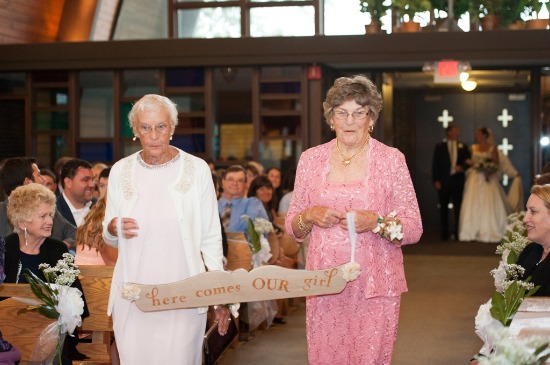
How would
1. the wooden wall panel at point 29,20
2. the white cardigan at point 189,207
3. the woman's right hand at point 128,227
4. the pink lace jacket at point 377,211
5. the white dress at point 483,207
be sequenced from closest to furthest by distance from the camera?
1. the pink lace jacket at point 377,211
2. the woman's right hand at point 128,227
3. the white cardigan at point 189,207
4. the wooden wall panel at point 29,20
5. the white dress at point 483,207

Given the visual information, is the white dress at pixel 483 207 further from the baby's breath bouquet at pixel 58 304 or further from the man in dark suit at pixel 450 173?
the baby's breath bouquet at pixel 58 304

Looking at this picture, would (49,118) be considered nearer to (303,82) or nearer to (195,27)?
(195,27)

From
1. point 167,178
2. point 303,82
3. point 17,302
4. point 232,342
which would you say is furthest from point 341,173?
point 303,82

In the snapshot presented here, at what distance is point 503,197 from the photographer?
58.8 ft

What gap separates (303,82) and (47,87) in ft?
13.1

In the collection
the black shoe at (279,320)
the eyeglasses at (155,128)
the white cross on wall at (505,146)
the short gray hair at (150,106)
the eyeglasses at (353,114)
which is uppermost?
the short gray hair at (150,106)

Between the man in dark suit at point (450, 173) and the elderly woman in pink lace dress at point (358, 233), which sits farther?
the man in dark suit at point (450, 173)

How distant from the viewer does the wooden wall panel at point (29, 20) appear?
50.6 ft

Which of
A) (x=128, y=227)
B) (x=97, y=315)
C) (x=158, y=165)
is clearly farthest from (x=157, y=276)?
(x=97, y=315)

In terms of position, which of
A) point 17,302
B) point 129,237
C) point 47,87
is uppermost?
point 47,87

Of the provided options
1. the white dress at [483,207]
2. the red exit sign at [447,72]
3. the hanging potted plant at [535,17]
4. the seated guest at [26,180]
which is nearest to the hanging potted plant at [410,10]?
the red exit sign at [447,72]

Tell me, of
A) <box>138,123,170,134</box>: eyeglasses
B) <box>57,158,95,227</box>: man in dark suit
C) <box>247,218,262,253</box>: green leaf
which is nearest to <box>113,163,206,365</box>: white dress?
<box>138,123,170,134</box>: eyeglasses

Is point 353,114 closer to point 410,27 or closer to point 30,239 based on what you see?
point 30,239

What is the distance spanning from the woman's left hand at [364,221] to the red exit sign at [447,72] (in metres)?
10.4
